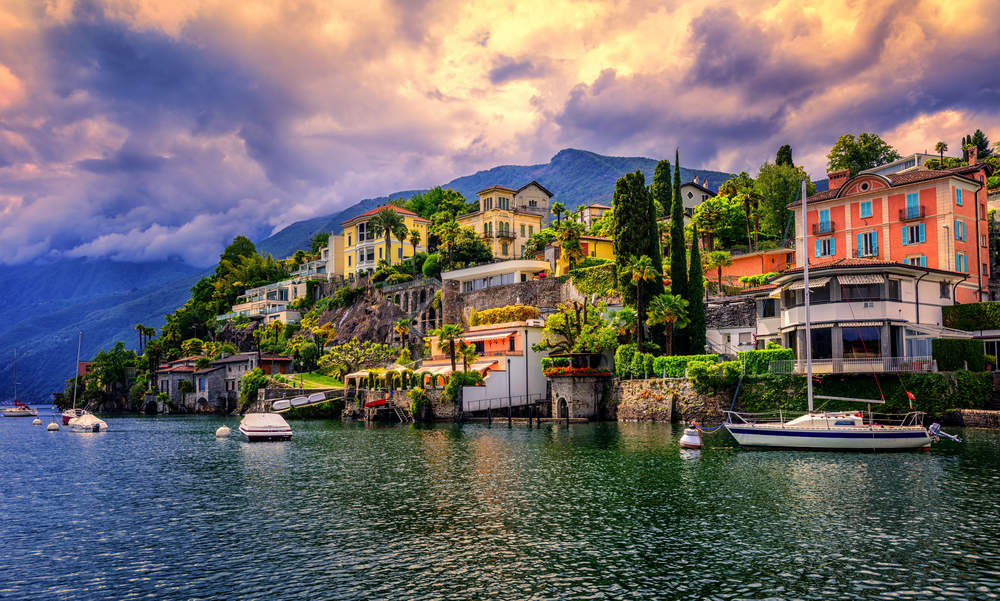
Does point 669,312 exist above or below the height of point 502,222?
below

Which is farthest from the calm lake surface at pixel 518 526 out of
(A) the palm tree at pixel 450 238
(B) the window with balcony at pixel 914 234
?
(A) the palm tree at pixel 450 238

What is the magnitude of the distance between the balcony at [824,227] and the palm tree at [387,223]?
6533cm

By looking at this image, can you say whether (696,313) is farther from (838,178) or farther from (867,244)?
(838,178)

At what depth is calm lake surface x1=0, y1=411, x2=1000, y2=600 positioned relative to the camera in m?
17.1

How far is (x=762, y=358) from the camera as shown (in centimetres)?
5147

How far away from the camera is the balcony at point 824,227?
6316 centimetres

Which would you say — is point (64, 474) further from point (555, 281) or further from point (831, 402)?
point (555, 281)

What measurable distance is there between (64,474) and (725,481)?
112 feet

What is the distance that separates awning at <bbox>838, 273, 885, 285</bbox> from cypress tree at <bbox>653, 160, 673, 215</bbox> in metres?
36.7

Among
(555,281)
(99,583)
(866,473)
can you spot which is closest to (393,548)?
(99,583)

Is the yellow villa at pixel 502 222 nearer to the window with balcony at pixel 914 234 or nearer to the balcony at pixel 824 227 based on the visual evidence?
the balcony at pixel 824 227

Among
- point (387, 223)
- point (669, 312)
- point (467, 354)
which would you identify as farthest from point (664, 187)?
point (387, 223)

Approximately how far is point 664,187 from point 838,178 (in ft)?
78.5

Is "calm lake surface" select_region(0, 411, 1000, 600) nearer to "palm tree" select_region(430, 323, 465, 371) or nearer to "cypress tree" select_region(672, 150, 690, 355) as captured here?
"cypress tree" select_region(672, 150, 690, 355)
